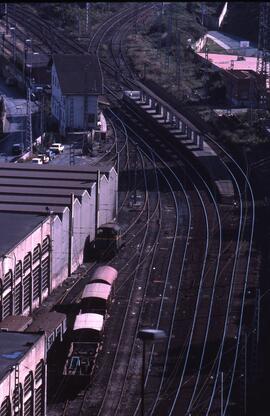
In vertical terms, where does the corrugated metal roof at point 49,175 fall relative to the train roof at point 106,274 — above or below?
above

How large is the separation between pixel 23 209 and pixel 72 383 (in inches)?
162

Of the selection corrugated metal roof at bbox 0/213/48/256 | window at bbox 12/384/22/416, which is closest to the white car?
corrugated metal roof at bbox 0/213/48/256

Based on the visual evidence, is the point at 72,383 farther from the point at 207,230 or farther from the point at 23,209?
the point at 207,230

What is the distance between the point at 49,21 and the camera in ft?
142

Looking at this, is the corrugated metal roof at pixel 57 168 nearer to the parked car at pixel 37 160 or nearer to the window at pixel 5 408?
the parked car at pixel 37 160

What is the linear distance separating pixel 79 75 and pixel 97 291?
12.4m

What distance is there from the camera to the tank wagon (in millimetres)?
21875

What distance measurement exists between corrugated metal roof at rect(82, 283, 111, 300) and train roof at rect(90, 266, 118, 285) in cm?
22

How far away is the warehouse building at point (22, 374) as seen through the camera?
409 inches

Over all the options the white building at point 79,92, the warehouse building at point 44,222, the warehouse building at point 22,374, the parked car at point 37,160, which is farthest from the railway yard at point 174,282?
the white building at point 79,92

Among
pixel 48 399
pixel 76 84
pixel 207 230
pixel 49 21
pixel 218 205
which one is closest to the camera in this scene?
pixel 48 399


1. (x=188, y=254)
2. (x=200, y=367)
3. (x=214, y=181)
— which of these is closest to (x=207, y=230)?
(x=188, y=254)

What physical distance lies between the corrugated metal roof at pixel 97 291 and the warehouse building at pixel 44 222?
2.37ft

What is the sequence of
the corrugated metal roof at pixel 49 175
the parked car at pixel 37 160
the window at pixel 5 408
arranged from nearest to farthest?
the window at pixel 5 408, the corrugated metal roof at pixel 49 175, the parked car at pixel 37 160
